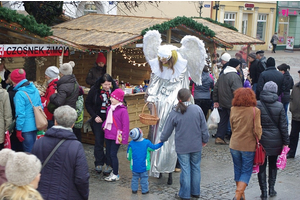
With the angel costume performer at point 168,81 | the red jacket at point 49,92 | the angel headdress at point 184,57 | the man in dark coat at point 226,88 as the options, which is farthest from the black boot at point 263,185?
the red jacket at point 49,92

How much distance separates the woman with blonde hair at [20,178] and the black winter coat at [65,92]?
13.3 feet

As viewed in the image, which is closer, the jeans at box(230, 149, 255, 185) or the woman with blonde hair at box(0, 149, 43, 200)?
the woman with blonde hair at box(0, 149, 43, 200)

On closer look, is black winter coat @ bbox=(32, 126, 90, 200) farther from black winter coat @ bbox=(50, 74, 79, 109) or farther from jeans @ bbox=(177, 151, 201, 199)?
black winter coat @ bbox=(50, 74, 79, 109)

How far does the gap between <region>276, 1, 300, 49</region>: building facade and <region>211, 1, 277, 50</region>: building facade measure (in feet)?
2.74

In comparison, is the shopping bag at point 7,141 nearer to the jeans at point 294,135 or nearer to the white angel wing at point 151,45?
the white angel wing at point 151,45

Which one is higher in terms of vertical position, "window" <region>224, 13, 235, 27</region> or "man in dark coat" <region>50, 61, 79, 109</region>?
"window" <region>224, 13, 235, 27</region>

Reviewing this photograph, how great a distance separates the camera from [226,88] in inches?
385

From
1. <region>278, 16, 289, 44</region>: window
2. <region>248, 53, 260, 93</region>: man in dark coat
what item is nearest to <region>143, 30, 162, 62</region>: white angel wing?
<region>248, 53, 260, 93</region>: man in dark coat

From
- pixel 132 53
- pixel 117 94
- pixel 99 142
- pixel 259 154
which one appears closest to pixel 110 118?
pixel 117 94

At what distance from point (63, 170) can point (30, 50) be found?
4.54 m

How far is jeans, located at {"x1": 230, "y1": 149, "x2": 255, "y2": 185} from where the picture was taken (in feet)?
21.2

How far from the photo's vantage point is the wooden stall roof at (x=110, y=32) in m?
9.32

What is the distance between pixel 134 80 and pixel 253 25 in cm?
2660

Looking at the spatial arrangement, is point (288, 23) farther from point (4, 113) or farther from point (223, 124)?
point (4, 113)
